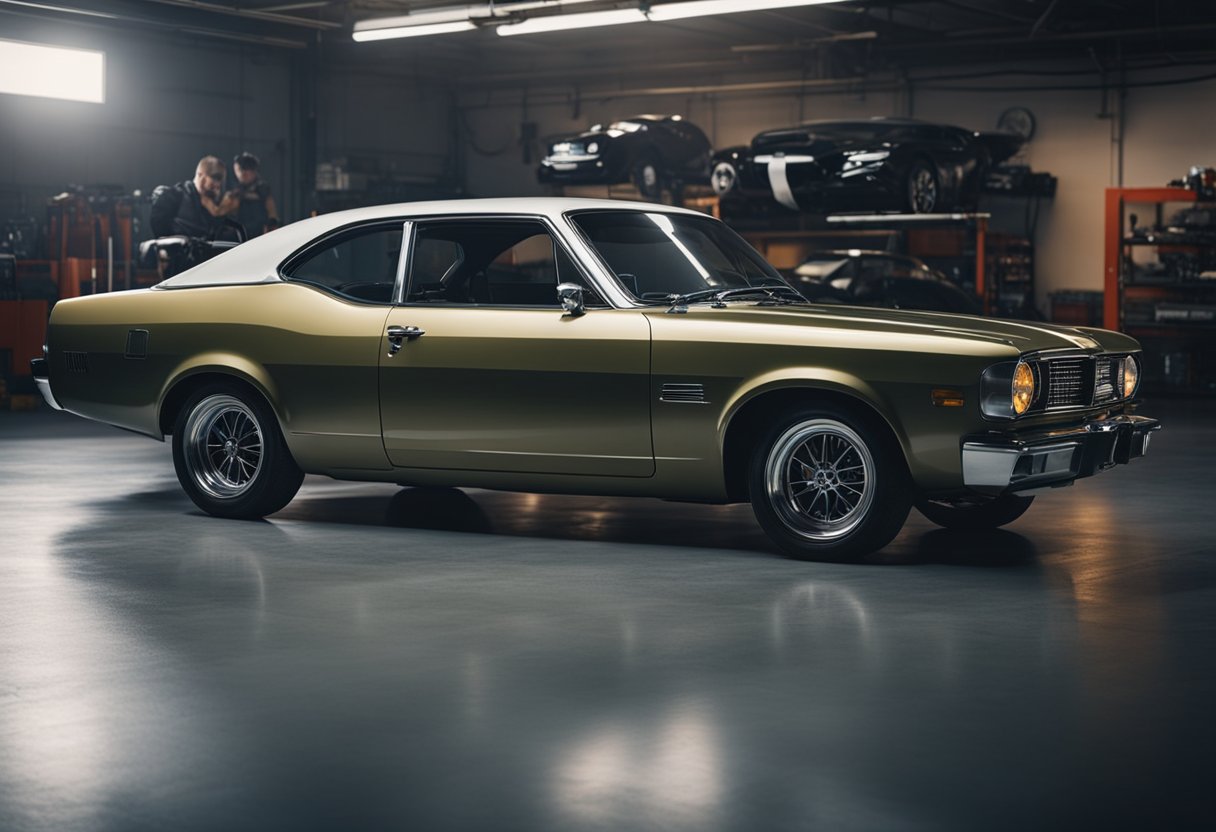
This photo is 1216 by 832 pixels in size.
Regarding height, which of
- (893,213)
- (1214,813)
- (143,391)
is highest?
(893,213)

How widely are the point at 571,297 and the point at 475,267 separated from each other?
3.87 feet

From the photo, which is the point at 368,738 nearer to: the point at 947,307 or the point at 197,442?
the point at 197,442

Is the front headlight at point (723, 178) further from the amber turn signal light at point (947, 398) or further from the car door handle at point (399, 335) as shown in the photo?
Answer: the amber turn signal light at point (947, 398)

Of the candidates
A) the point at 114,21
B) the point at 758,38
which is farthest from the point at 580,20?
the point at 114,21

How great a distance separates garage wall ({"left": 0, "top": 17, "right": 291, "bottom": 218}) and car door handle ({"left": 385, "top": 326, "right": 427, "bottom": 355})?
17.2 metres

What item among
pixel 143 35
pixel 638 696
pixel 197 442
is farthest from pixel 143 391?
pixel 143 35

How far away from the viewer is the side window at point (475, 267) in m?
7.69

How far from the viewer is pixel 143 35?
2466 cm

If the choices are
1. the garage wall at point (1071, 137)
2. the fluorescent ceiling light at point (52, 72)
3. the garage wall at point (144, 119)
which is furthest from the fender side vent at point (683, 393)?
the fluorescent ceiling light at point (52, 72)

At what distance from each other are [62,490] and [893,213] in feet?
35.6

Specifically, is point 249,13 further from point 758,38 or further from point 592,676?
point 592,676

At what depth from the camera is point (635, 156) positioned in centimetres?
2191

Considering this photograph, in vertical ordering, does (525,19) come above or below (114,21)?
below

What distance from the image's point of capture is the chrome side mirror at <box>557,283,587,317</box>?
283 inches
